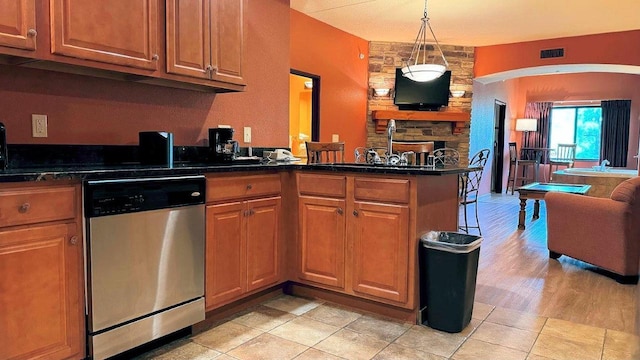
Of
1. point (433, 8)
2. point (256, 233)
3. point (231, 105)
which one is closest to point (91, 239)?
point (256, 233)

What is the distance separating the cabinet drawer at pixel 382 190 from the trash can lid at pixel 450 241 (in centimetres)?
27

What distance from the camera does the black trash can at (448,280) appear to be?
7.97 ft

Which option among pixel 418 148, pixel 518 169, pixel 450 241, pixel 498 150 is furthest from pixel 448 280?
pixel 518 169

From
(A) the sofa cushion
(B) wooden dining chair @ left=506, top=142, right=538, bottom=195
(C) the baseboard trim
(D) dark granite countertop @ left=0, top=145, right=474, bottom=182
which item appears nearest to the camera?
(D) dark granite countertop @ left=0, top=145, right=474, bottom=182

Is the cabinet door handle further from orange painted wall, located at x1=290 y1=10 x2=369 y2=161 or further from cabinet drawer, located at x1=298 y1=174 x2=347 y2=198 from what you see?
orange painted wall, located at x1=290 y1=10 x2=369 y2=161

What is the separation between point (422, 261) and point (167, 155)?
1.68 m

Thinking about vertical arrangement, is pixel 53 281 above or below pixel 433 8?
below

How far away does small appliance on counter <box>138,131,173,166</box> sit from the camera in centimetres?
266

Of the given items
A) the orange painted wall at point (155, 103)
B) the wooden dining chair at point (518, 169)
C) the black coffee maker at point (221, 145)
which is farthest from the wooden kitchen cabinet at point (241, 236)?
the wooden dining chair at point (518, 169)

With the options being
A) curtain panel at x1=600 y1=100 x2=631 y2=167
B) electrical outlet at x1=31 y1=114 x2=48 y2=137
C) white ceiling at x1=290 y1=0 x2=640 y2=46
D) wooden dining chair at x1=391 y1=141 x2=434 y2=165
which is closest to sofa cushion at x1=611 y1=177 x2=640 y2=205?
wooden dining chair at x1=391 y1=141 x2=434 y2=165

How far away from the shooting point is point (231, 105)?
3381 millimetres

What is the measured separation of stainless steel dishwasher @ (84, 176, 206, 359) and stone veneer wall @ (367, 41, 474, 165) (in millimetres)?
5084

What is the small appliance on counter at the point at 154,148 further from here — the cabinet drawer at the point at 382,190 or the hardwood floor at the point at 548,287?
the hardwood floor at the point at 548,287

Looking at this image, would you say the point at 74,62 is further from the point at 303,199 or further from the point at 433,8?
the point at 433,8
